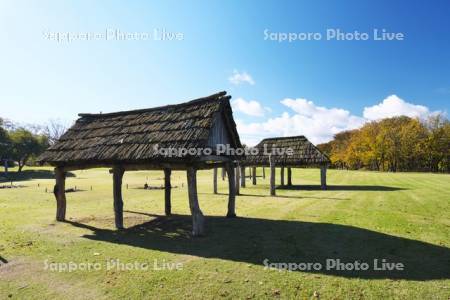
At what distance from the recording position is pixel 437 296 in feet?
17.4

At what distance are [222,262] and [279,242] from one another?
7.62 ft

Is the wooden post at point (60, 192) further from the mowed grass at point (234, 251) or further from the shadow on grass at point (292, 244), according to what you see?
the shadow on grass at point (292, 244)

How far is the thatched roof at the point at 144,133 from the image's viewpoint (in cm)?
1012

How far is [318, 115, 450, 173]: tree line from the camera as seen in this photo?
54.9 m

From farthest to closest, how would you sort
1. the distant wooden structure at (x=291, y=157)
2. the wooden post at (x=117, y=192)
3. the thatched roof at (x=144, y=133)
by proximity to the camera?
the distant wooden structure at (x=291, y=157) < the wooden post at (x=117, y=192) < the thatched roof at (x=144, y=133)

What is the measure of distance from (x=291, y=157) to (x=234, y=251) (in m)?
16.6

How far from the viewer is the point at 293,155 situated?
2386 cm

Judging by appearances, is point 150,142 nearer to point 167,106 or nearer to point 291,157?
point 167,106

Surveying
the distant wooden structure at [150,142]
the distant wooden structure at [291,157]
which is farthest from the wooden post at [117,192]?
the distant wooden structure at [291,157]

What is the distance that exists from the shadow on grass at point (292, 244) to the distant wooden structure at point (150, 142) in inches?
42.5

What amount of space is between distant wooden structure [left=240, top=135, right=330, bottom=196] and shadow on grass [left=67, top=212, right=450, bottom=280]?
33.7 ft

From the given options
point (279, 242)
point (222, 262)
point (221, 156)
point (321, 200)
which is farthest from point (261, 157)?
point (222, 262)

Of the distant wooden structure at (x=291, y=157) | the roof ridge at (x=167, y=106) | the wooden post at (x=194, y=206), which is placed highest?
the roof ridge at (x=167, y=106)

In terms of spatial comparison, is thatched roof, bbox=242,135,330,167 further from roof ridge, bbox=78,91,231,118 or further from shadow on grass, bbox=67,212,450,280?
shadow on grass, bbox=67,212,450,280
